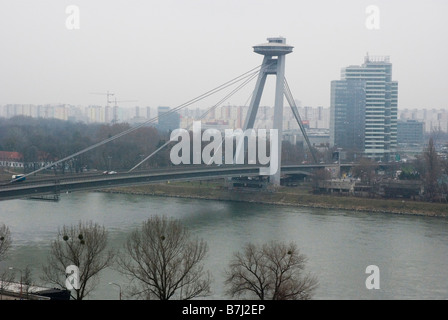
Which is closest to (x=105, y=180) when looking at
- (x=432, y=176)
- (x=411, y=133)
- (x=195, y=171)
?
(x=195, y=171)

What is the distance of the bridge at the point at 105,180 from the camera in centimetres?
859

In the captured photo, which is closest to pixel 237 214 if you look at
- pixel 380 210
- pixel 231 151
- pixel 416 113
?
pixel 380 210

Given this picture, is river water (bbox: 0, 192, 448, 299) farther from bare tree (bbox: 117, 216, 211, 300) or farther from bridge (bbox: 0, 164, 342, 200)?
bridge (bbox: 0, 164, 342, 200)

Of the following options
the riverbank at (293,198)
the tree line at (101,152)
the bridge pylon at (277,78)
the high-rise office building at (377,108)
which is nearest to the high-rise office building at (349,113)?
the high-rise office building at (377,108)

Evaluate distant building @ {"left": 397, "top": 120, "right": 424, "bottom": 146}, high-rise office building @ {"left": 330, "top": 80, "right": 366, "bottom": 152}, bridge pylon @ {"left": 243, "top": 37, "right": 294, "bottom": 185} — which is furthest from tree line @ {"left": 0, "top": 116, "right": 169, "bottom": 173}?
A: distant building @ {"left": 397, "top": 120, "right": 424, "bottom": 146}

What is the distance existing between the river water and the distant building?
2205 centimetres

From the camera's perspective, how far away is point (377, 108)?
24188 mm

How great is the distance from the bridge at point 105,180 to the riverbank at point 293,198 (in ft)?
1.81

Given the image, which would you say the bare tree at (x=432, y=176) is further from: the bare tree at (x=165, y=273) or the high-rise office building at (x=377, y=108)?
the high-rise office building at (x=377, y=108)

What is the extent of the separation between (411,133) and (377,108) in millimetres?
10394

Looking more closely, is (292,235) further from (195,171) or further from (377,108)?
(377,108)

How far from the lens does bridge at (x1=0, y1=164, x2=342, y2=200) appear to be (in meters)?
8.59

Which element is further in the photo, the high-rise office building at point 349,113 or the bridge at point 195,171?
the high-rise office building at point 349,113

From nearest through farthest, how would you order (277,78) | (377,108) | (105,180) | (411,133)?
(105,180) → (277,78) → (377,108) → (411,133)
